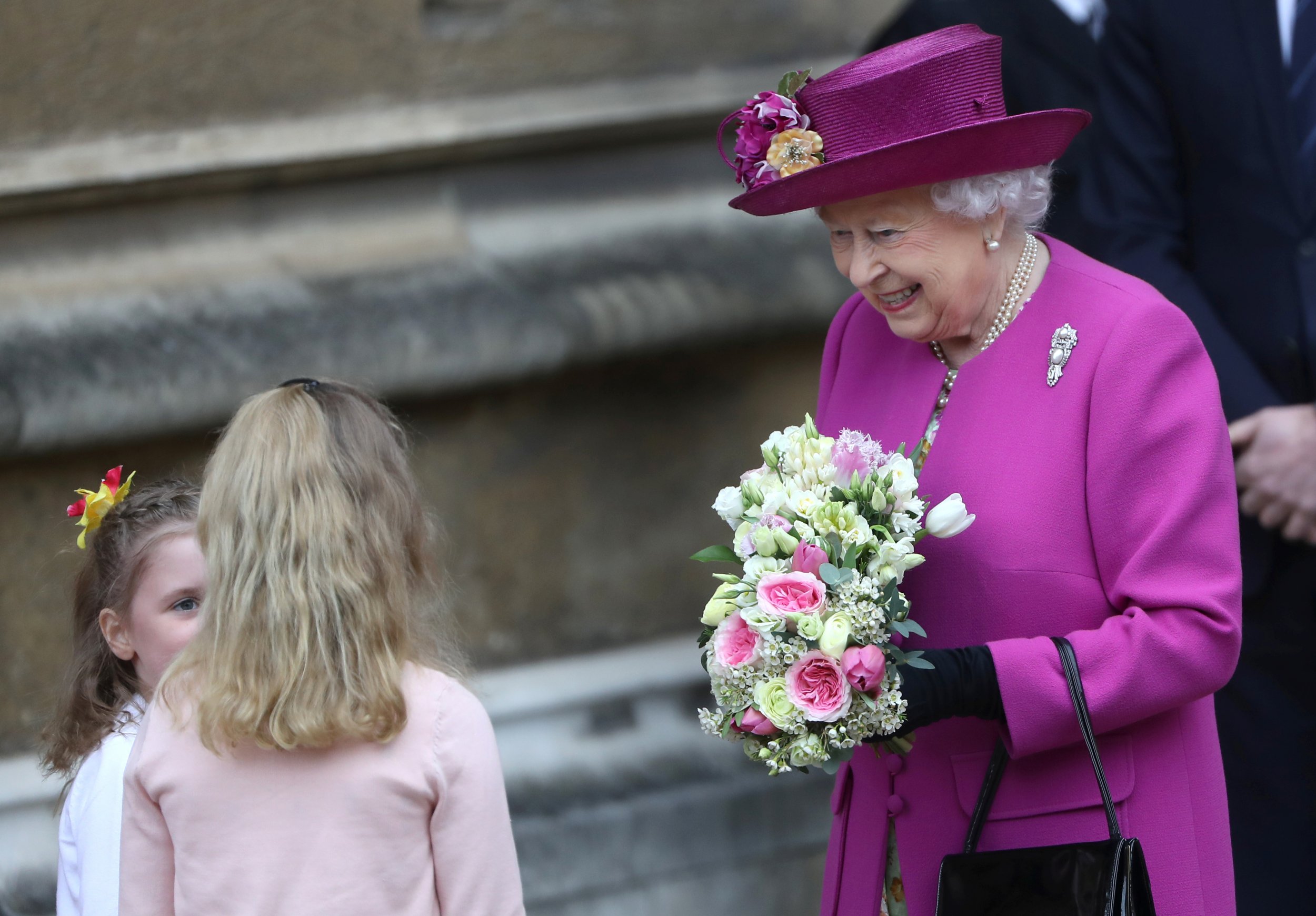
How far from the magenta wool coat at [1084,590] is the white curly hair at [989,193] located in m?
0.12

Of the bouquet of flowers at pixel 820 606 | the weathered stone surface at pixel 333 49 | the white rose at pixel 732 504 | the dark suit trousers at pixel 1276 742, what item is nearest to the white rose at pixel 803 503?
the bouquet of flowers at pixel 820 606

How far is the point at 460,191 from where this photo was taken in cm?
352

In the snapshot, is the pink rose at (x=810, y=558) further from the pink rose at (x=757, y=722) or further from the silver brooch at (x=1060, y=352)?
the silver brooch at (x=1060, y=352)

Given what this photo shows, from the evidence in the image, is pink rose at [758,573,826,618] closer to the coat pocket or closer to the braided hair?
the coat pocket

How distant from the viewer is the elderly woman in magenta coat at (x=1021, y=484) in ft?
6.20

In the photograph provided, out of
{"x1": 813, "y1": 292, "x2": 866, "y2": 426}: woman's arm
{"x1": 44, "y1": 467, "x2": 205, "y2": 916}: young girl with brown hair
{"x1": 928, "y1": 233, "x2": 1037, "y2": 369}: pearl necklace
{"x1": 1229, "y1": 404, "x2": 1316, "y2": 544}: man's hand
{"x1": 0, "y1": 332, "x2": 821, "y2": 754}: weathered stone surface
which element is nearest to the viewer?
{"x1": 928, "y1": 233, "x2": 1037, "y2": 369}: pearl necklace

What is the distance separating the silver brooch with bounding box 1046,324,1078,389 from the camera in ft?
6.56

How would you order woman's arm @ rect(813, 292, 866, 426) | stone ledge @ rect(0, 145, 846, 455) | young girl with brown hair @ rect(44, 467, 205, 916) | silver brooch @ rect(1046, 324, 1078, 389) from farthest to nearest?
stone ledge @ rect(0, 145, 846, 455) → woman's arm @ rect(813, 292, 866, 426) → young girl with brown hair @ rect(44, 467, 205, 916) → silver brooch @ rect(1046, 324, 1078, 389)

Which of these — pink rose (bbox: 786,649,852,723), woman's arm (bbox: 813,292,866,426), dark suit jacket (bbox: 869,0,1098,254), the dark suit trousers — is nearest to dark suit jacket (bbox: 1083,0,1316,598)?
the dark suit trousers

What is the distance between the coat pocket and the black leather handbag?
53 mm

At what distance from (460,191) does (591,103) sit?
403 millimetres

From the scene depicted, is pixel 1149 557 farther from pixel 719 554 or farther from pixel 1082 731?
pixel 719 554

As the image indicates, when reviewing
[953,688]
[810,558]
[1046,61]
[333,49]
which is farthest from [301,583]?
[1046,61]

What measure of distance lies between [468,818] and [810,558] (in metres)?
0.57
